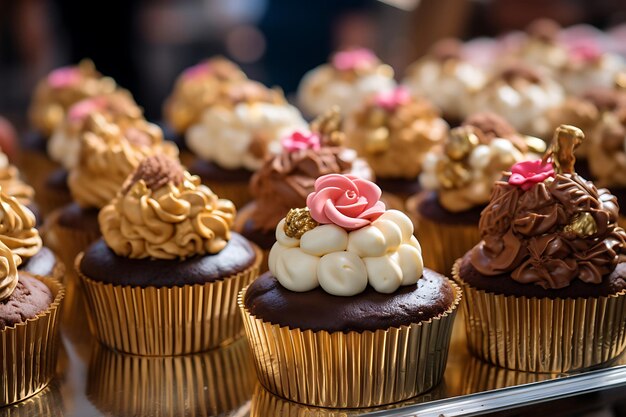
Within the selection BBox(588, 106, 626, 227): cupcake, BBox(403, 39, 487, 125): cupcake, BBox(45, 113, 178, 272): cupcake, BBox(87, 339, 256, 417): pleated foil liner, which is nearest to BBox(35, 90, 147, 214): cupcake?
BBox(45, 113, 178, 272): cupcake

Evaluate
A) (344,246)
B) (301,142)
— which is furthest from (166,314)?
(301,142)

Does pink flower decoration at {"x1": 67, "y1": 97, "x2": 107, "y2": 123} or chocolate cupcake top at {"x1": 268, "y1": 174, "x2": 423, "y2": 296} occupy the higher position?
chocolate cupcake top at {"x1": 268, "y1": 174, "x2": 423, "y2": 296}

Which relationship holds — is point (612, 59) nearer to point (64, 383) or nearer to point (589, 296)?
point (589, 296)

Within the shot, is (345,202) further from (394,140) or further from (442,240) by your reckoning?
(394,140)

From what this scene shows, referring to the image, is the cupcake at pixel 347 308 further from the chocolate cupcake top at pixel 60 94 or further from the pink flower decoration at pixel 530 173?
the chocolate cupcake top at pixel 60 94

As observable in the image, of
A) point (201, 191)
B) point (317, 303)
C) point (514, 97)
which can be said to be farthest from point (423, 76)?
point (317, 303)

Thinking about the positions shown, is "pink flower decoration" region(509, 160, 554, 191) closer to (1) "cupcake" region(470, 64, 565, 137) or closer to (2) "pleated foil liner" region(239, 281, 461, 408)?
(2) "pleated foil liner" region(239, 281, 461, 408)

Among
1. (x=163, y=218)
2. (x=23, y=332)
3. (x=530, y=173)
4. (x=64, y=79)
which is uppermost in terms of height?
(x=530, y=173)
